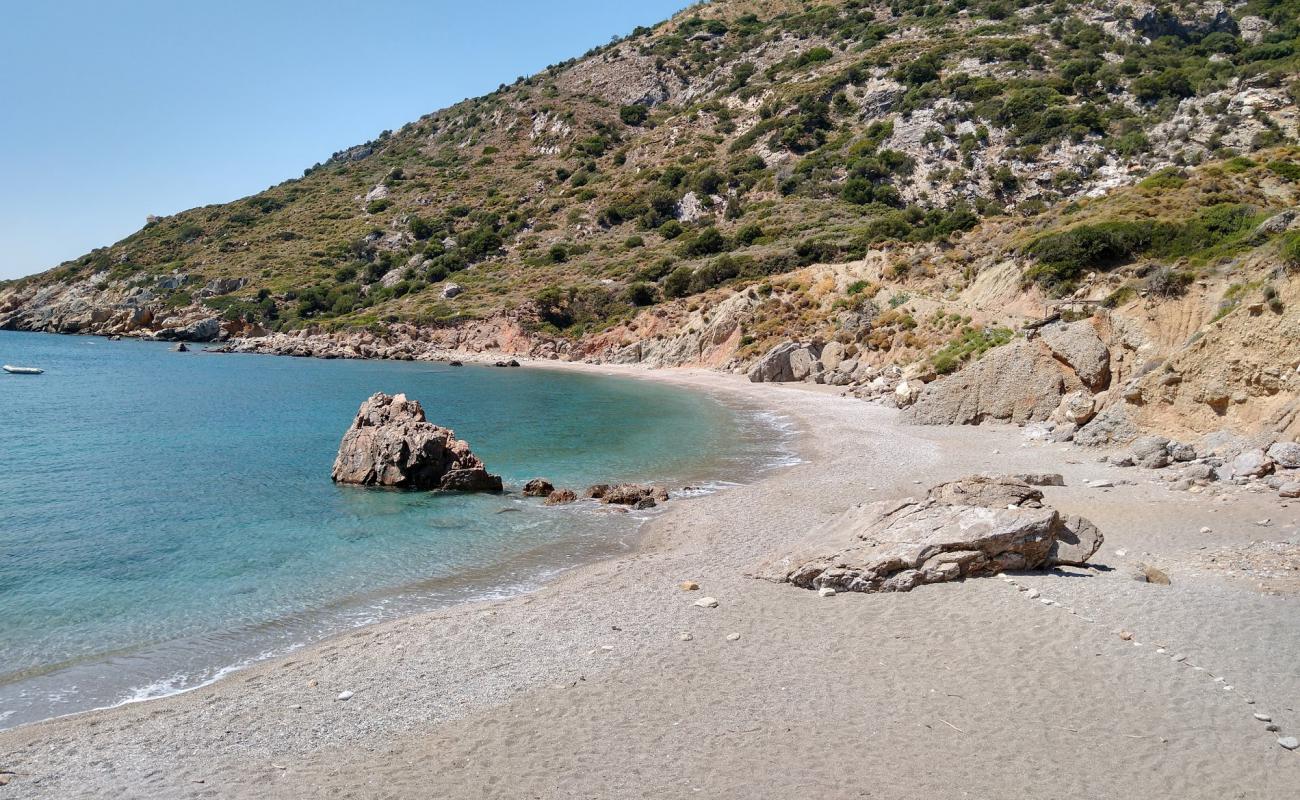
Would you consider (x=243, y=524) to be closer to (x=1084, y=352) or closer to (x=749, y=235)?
(x=1084, y=352)

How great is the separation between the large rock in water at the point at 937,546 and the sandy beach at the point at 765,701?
35 centimetres

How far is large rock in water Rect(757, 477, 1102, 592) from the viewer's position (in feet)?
34.4

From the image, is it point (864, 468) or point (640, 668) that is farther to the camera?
point (864, 468)

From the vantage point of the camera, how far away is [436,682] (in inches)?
331

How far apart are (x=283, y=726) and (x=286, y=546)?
785cm

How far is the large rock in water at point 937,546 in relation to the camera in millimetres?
10492

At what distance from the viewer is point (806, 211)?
243 ft

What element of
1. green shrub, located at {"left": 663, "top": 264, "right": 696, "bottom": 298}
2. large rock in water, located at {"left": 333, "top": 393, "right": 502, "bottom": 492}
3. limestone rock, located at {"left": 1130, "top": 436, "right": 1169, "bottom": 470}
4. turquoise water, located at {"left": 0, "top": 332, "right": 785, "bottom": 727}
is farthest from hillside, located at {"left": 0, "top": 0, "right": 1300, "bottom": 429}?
large rock in water, located at {"left": 333, "top": 393, "right": 502, "bottom": 492}

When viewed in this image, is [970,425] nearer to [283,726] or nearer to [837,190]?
[283,726]

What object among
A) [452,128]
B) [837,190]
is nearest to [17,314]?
[452,128]

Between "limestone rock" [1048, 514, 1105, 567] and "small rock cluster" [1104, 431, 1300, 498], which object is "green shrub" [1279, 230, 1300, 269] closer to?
"small rock cluster" [1104, 431, 1300, 498]

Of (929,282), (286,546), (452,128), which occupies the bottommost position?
(286,546)

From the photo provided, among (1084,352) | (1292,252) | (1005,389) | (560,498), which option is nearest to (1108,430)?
(1084,352)

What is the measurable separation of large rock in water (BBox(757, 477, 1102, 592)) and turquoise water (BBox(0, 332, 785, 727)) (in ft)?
15.5
